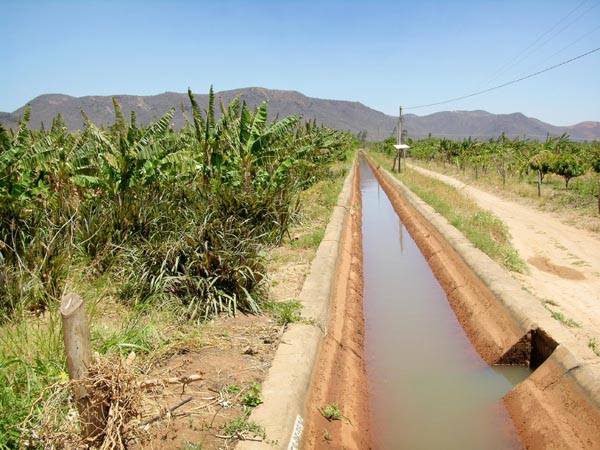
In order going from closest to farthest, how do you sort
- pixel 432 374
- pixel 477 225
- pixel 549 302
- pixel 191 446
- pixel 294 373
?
pixel 191 446 < pixel 294 373 < pixel 432 374 < pixel 549 302 < pixel 477 225

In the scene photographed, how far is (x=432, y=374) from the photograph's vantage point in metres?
5.89

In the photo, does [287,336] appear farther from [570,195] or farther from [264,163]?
[570,195]

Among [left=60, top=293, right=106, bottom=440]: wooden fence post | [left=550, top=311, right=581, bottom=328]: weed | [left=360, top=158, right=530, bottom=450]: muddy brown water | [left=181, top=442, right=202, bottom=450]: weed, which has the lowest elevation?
[left=360, top=158, right=530, bottom=450]: muddy brown water

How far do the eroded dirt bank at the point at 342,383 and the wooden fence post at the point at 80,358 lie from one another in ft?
5.56

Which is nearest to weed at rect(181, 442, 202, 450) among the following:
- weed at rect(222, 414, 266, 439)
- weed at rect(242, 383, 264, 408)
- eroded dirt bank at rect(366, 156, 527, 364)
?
weed at rect(222, 414, 266, 439)

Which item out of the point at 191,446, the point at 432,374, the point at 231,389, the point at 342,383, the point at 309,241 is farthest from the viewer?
the point at 309,241

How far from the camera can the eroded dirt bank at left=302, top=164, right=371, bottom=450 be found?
3955 mm

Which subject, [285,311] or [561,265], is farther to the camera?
[561,265]

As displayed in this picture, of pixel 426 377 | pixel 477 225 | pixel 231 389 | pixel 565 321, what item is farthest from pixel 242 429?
pixel 477 225

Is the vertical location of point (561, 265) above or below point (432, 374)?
above

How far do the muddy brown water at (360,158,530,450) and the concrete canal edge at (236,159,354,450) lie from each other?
108 cm

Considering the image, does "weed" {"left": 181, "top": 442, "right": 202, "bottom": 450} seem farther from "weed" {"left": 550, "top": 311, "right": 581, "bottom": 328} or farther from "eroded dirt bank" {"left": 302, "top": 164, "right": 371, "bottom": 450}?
"weed" {"left": 550, "top": 311, "right": 581, "bottom": 328}

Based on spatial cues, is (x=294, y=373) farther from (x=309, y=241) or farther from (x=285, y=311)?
(x=309, y=241)

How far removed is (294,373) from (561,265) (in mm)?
7044
